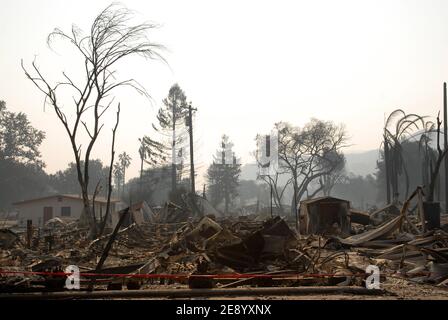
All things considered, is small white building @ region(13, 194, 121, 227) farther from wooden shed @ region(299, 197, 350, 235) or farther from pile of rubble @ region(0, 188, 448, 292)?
wooden shed @ region(299, 197, 350, 235)

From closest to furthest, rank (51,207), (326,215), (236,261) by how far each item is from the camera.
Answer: (236,261), (326,215), (51,207)

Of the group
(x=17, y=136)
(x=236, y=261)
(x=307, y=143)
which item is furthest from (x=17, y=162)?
(x=236, y=261)

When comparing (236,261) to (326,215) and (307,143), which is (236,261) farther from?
(307,143)

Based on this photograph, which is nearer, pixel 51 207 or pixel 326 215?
pixel 326 215

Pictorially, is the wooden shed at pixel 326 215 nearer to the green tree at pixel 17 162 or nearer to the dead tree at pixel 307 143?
the dead tree at pixel 307 143

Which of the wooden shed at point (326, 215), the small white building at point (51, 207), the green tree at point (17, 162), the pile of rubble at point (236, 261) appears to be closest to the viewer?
the pile of rubble at point (236, 261)

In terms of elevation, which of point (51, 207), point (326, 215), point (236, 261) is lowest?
point (236, 261)

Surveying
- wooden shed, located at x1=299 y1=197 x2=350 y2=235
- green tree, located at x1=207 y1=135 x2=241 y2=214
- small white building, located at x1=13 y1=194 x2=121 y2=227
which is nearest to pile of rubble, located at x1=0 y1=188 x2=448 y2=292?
wooden shed, located at x1=299 y1=197 x2=350 y2=235

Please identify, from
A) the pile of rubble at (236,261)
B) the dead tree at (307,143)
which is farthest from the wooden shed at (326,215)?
the dead tree at (307,143)

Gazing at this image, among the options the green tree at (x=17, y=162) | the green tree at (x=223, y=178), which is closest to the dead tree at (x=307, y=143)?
the green tree at (x=223, y=178)

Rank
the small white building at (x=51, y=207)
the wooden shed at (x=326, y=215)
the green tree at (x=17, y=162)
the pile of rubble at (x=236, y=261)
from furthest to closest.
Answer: the green tree at (x=17, y=162), the small white building at (x=51, y=207), the wooden shed at (x=326, y=215), the pile of rubble at (x=236, y=261)

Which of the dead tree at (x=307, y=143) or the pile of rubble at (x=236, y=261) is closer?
the pile of rubble at (x=236, y=261)

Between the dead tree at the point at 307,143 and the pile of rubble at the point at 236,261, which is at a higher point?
the dead tree at the point at 307,143

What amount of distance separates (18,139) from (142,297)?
7880 centimetres
